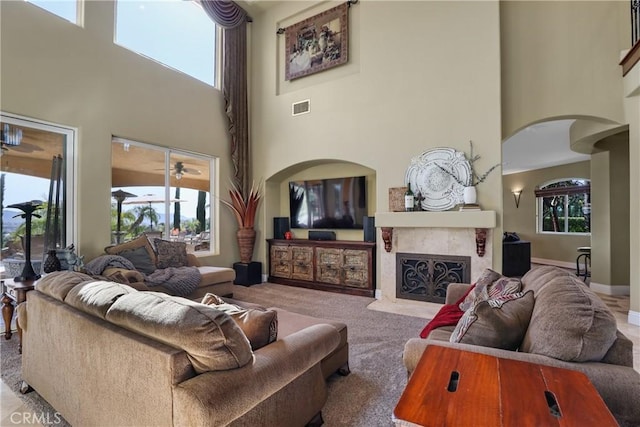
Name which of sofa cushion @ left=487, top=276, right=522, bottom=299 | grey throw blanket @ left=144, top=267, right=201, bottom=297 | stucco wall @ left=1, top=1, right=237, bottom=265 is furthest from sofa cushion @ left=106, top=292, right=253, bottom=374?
stucco wall @ left=1, top=1, right=237, bottom=265

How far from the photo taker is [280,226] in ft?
19.7

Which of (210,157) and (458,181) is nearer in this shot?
(458,181)

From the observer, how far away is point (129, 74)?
426 cm

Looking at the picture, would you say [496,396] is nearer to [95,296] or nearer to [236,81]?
[95,296]

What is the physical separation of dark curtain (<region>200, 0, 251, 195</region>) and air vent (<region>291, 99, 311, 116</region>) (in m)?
1.07

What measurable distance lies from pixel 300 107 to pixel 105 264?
387cm

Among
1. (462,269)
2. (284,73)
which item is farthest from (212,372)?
(284,73)

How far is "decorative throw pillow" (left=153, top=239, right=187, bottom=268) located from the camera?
414 centimetres

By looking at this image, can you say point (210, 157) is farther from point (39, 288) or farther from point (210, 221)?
point (39, 288)

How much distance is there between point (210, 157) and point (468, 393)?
17.7 ft

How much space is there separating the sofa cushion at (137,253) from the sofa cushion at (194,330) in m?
2.91

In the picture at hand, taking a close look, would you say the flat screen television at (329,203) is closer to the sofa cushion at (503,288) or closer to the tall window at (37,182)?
the sofa cushion at (503,288)

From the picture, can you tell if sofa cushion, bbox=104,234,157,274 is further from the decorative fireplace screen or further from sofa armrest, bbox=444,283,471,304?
sofa armrest, bbox=444,283,471,304

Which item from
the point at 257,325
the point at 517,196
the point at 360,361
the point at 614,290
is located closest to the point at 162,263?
the point at 360,361
